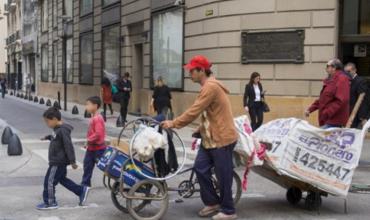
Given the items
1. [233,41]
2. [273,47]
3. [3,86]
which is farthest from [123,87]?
[3,86]

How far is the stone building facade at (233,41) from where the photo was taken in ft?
51.5

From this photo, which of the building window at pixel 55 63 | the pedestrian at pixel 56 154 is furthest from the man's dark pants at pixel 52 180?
the building window at pixel 55 63

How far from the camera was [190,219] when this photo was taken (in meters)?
7.21

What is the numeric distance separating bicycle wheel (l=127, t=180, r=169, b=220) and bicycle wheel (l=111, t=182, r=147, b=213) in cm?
5

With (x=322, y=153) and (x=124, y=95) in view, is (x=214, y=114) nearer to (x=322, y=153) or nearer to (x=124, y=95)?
(x=322, y=153)

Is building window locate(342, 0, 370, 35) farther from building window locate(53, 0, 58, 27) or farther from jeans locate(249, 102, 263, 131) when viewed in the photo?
building window locate(53, 0, 58, 27)

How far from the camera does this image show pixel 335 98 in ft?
29.0

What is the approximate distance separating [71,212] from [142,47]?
17.6 m

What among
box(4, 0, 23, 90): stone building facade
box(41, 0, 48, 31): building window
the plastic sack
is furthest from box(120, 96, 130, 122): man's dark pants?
box(4, 0, 23, 90): stone building facade

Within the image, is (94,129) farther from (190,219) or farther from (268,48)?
(268,48)

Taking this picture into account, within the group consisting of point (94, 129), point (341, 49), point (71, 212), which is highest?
point (341, 49)

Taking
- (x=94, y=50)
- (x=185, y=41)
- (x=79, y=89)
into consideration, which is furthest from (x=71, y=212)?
(x=79, y=89)

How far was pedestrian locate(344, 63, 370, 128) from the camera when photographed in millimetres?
11461

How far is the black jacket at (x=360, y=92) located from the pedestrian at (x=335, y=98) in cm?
245
